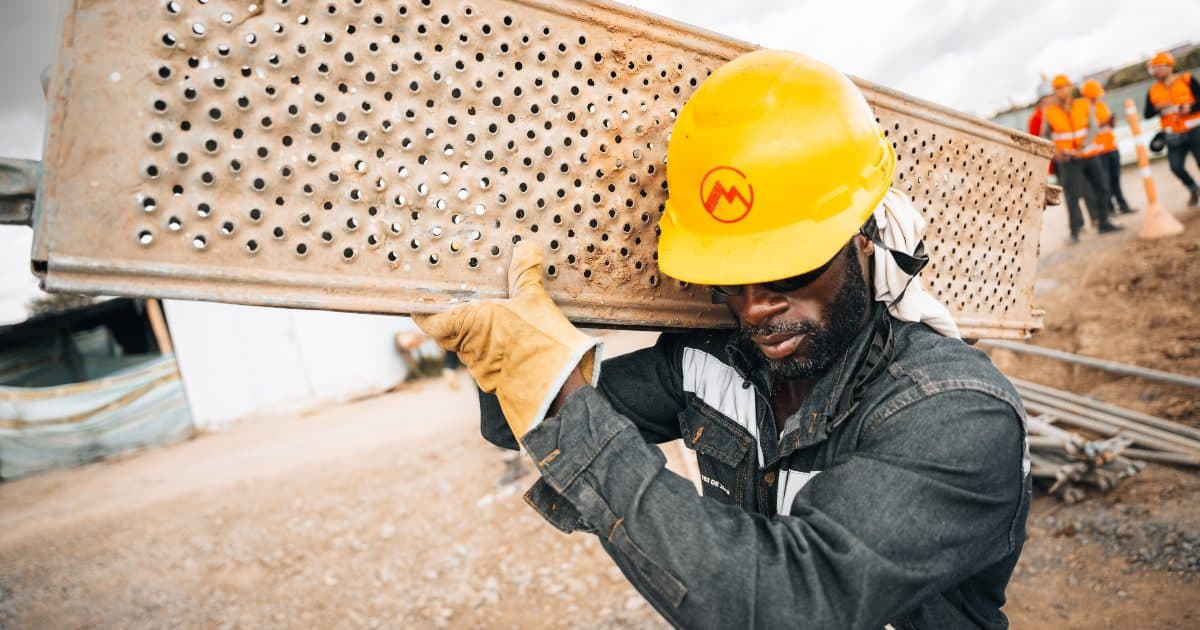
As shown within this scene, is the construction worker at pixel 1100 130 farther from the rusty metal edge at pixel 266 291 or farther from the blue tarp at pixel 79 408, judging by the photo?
the blue tarp at pixel 79 408

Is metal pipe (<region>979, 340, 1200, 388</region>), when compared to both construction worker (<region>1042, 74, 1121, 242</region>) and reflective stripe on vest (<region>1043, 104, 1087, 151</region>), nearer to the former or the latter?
construction worker (<region>1042, 74, 1121, 242</region>)

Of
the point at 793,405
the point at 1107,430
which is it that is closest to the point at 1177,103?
the point at 1107,430

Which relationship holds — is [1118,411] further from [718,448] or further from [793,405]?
[718,448]

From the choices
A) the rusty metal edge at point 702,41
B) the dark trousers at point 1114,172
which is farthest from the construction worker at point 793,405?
the dark trousers at point 1114,172

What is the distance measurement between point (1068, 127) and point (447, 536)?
8614 mm

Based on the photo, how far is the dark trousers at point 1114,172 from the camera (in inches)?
329

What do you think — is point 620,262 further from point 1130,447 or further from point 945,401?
point 1130,447

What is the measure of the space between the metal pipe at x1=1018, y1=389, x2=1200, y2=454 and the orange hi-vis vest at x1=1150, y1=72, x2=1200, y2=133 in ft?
16.3

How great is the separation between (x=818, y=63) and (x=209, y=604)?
546cm

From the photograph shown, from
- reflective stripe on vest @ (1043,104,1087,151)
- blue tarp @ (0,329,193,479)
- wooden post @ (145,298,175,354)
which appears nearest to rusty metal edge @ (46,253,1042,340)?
reflective stripe on vest @ (1043,104,1087,151)

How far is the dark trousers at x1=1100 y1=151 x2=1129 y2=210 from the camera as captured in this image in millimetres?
8359

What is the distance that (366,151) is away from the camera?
1.36 meters

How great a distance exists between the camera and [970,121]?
2223 millimetres

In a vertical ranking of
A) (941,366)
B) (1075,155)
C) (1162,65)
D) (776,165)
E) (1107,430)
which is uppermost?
(1162,65)
